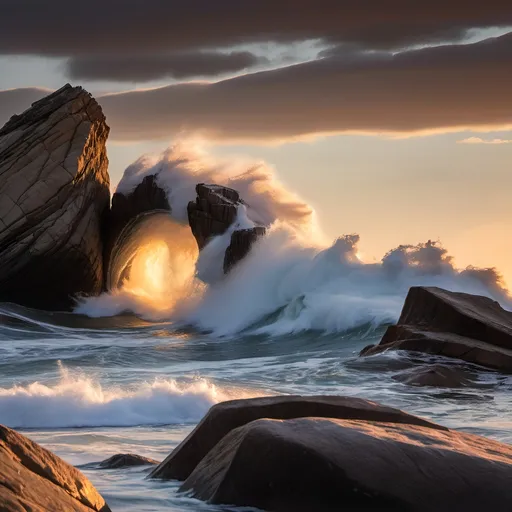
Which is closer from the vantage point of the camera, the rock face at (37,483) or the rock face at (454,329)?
the rock face at (37,483)

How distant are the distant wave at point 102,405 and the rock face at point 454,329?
13.3ft

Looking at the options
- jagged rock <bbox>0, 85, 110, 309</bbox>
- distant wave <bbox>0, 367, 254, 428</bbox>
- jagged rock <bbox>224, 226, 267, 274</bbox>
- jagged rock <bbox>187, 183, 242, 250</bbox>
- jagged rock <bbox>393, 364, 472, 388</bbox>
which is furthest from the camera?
jagged rock <bbox>187, 183, 242, 250</bbox>

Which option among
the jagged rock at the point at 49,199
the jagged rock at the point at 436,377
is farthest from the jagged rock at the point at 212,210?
the jagged rock at the point at 436,377

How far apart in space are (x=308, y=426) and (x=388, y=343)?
10358 millimetres

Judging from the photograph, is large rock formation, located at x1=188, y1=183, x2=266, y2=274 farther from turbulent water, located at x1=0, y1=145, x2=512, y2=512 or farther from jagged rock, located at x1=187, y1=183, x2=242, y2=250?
turbulent water, located at x1=0, y1=145, x2=512, y2=512

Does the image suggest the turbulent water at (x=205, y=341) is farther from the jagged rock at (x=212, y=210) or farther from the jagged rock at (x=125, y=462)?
the jagged rock at (x=212, y=210)

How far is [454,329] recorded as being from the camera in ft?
47.0

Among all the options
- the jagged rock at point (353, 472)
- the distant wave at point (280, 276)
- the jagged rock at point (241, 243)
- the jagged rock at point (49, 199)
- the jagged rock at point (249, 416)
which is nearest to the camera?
the jagged rock at point (353, 472)

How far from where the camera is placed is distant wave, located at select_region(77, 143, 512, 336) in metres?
21.9

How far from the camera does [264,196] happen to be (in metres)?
31.2

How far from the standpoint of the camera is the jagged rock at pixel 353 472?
436cm

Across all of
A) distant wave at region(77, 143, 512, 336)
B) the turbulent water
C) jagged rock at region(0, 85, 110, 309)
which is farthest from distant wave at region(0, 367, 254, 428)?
jagged rock at region(0, 85, 110, 309)

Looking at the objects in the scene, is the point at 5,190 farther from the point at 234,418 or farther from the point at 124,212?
the point at 234,418

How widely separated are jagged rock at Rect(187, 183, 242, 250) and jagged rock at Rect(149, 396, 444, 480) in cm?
2351
